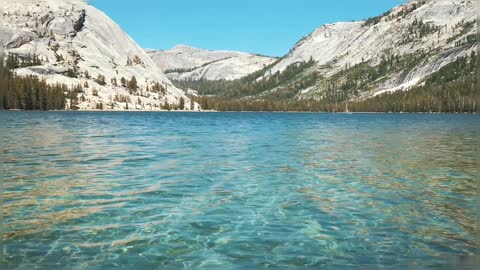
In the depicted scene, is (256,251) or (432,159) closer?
(256,251)

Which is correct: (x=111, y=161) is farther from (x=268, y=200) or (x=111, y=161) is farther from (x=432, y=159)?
(x=432, y=159)

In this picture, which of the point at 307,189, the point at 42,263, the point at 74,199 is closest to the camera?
the point at 42,263

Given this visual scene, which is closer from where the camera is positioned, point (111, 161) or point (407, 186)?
point (407, 186)

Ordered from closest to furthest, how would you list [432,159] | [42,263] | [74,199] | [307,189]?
[42,263], [74,199], [307,189], [432,159]

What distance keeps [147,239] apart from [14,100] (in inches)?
7834

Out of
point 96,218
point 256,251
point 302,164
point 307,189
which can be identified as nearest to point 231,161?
point 302,164

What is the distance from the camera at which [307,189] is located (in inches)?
1040

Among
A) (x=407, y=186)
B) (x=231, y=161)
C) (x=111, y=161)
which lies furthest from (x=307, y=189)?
(x=111, y=161)

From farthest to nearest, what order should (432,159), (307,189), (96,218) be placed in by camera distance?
(432,159)
(307,189)
(96,218)

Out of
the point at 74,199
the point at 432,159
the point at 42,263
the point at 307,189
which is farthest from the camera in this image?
the point at 432,159

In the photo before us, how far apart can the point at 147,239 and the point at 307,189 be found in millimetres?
12146

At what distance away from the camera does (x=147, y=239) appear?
1672cm

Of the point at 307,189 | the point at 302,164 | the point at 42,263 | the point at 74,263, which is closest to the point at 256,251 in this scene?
the point at 74,263

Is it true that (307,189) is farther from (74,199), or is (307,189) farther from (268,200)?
(74,199)
